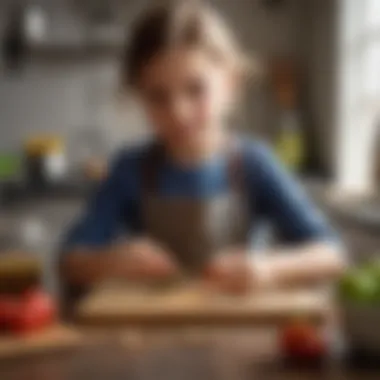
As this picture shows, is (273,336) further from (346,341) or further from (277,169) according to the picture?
(277,169)

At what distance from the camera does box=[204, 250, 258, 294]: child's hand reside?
2.34 feet

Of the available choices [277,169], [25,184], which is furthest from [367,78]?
[25,184]

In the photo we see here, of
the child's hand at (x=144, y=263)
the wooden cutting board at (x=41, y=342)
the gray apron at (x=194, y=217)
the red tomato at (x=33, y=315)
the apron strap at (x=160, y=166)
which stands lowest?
the wooden cutting board at (x=41, y=342)

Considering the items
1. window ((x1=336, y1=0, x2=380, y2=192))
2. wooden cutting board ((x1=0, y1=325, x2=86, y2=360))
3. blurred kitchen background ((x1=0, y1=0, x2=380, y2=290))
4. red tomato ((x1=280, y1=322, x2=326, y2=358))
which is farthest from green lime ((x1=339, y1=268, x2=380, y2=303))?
window ((x1=336, y1=0, x2=380, y2=192))

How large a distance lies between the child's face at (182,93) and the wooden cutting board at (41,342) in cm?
35

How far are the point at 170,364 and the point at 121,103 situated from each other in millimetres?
735

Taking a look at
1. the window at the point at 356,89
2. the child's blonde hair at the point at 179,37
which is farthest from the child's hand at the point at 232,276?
the window at the point at 356,89

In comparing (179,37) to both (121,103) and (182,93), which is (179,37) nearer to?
(182,93)

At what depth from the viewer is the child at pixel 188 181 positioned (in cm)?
92

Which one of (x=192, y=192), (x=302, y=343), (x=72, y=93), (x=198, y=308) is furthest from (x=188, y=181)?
(x=72, y=93)

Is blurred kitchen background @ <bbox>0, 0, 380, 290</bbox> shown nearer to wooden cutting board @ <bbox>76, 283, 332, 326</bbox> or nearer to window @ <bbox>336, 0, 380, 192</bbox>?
window @ <bbox>336, 0, 380, 192</bbox>

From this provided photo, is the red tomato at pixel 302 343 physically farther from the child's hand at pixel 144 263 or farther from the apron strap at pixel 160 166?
the apron strap at pixel 160 166

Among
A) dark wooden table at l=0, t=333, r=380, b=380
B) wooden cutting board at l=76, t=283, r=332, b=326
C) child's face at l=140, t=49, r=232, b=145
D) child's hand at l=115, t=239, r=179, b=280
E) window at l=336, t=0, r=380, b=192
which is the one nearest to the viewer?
dark wooden table at l=0, t=333, r=380, b=380

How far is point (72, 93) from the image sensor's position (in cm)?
141
